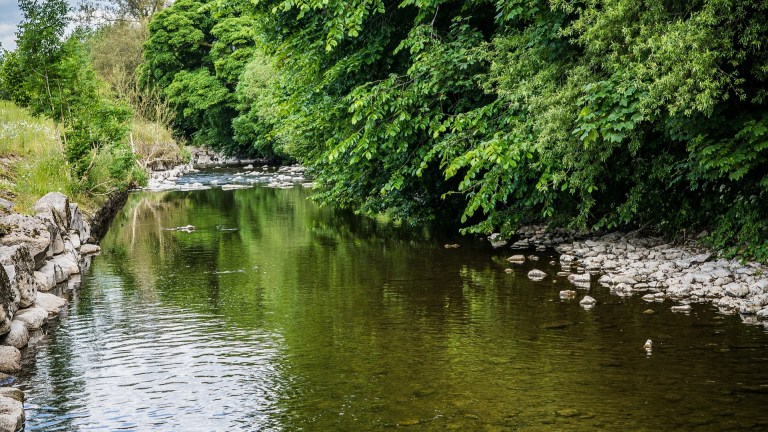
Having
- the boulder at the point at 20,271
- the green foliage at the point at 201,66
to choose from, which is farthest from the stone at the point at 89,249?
the green foliage at the point at 201,66

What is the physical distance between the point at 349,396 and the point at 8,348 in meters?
4.82

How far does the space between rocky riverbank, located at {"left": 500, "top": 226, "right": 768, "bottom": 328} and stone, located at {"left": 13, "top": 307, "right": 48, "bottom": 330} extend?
828 centimetres

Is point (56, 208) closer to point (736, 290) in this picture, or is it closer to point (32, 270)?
point (32, 270)

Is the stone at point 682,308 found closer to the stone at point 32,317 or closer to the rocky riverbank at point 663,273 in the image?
the rocky riverbank at point 663,273

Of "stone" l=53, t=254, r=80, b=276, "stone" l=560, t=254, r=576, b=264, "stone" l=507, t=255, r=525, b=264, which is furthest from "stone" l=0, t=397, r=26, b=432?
"stone" l=560, t=254, r=576, b=264

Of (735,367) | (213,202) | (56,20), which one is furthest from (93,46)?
(735,367)

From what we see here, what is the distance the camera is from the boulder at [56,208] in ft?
56.0

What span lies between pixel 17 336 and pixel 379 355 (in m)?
5.12

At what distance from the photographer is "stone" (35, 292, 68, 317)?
41.0ft

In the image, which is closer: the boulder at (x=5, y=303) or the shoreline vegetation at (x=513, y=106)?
the boulder at (x=5, y=303)

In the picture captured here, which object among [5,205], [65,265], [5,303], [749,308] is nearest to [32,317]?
[5,303]

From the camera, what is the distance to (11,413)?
7578 millimetres

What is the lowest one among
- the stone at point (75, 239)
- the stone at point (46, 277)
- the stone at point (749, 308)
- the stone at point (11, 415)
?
the stone at point (749, 308)

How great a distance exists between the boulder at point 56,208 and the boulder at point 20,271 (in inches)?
159
